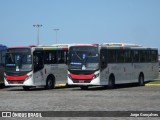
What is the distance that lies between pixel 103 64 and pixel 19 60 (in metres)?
5.17

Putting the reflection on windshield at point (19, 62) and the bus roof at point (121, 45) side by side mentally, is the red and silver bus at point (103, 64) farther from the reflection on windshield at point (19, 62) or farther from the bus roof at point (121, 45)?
the reflection on windshield at point (19, 62)

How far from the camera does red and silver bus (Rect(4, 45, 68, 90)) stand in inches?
1258

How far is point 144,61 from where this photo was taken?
123 feet

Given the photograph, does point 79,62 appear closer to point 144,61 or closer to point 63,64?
point 63,64

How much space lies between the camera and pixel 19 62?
3219cm

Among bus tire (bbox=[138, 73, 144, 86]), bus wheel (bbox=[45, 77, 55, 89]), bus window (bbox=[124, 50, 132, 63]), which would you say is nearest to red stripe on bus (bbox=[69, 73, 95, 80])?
bus wheel (bbox=[45, 77, 55, 89])

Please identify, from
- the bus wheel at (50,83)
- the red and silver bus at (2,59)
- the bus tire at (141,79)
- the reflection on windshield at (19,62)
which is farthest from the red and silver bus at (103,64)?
the red and silver bus at (2,59)

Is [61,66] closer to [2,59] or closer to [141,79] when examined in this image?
[2,59]

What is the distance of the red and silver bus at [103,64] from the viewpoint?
1241 inches

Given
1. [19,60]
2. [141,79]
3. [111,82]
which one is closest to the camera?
[19,60]

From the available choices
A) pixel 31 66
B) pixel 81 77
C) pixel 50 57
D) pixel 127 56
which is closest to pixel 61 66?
pixel 50 57

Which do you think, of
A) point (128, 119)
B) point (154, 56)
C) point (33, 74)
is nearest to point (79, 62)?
point (33, 74)

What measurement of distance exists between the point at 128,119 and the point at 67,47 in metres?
19.7

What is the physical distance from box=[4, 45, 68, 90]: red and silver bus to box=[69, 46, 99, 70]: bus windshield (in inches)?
81.1
